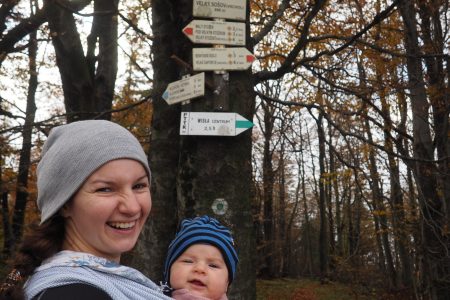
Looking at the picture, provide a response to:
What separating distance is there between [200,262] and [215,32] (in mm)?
1633

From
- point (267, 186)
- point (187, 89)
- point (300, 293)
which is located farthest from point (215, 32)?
point (267, 186)

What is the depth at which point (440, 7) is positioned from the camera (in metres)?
6.85

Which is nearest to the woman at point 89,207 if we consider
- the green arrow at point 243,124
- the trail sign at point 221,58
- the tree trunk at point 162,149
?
the green arrow at point 243,124

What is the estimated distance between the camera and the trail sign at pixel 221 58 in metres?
2.91

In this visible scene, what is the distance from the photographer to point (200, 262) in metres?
2.05

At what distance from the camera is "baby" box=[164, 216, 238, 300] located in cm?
201

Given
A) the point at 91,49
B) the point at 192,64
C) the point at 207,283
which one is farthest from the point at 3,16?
the point at 207,283

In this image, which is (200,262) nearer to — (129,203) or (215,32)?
(129,203)

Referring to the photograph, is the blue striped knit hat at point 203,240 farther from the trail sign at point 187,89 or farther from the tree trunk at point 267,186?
the tree trunk at point 267,186

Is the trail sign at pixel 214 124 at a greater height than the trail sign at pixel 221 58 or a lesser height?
lesser

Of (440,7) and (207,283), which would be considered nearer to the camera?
(207,283)

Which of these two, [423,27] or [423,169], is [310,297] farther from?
[423,27]

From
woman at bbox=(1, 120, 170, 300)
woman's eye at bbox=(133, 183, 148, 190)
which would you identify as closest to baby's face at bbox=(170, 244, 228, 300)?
woman at bbox=(1, 120, 170, 300)

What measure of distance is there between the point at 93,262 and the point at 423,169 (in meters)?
6.82
